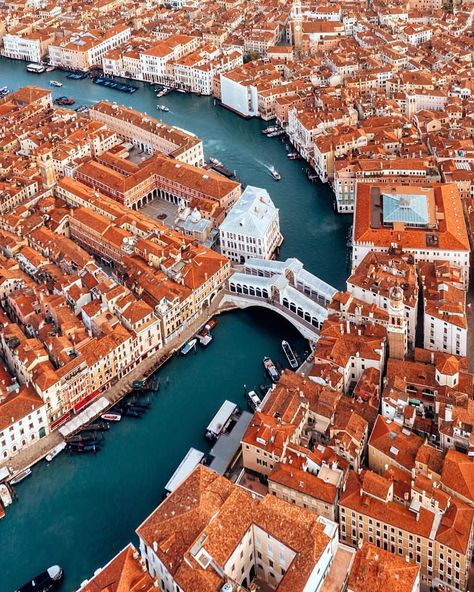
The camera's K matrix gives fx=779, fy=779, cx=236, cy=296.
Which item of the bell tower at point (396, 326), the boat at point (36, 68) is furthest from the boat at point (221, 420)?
the boat at point (36, 68)

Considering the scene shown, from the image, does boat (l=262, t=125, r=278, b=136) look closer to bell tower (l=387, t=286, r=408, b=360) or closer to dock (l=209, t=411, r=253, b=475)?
bell tower (l=387, t=286, r=408, b=360)

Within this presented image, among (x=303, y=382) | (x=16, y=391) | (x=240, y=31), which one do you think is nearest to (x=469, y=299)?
(x=303, y=382)

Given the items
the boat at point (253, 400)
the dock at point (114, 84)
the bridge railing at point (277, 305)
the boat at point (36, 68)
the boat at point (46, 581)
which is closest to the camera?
the boat at point (46, 581)

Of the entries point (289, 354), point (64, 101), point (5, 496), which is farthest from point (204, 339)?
point (64, 101)

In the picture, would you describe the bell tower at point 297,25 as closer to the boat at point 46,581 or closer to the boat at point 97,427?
the boat at point 97,427

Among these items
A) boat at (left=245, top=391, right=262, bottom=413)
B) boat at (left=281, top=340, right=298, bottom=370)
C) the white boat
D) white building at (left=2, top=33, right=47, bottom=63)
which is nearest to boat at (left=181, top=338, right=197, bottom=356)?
boat at (left=281, top=340, right=298, bottom=370)
